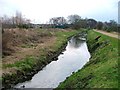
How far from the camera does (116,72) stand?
1872 cm

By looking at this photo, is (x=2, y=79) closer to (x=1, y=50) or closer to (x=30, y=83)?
(x=30, y=83)

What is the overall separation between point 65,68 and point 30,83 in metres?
8.46

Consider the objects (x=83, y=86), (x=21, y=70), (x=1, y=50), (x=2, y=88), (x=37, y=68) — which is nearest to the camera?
(x=83, y=86)

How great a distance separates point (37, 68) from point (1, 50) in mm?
7143

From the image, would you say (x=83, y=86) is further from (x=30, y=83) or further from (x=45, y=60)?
(x=45, y=60)

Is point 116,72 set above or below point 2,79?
above

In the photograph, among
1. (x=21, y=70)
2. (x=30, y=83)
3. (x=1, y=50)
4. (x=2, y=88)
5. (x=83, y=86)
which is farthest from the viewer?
(x=1, y=50)

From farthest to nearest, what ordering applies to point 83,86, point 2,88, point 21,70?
point 21,70 < point 2,88 < point 83,86

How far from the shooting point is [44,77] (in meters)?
27.6

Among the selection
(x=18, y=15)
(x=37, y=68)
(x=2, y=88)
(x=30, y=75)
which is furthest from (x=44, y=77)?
(x=18, y=15)

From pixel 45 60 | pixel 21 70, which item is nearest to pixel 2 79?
pixel 21 70

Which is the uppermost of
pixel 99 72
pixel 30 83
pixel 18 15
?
pixel 18 15

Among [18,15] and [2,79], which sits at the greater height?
[18,15]

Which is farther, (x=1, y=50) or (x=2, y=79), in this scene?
(x=1, y=50)
